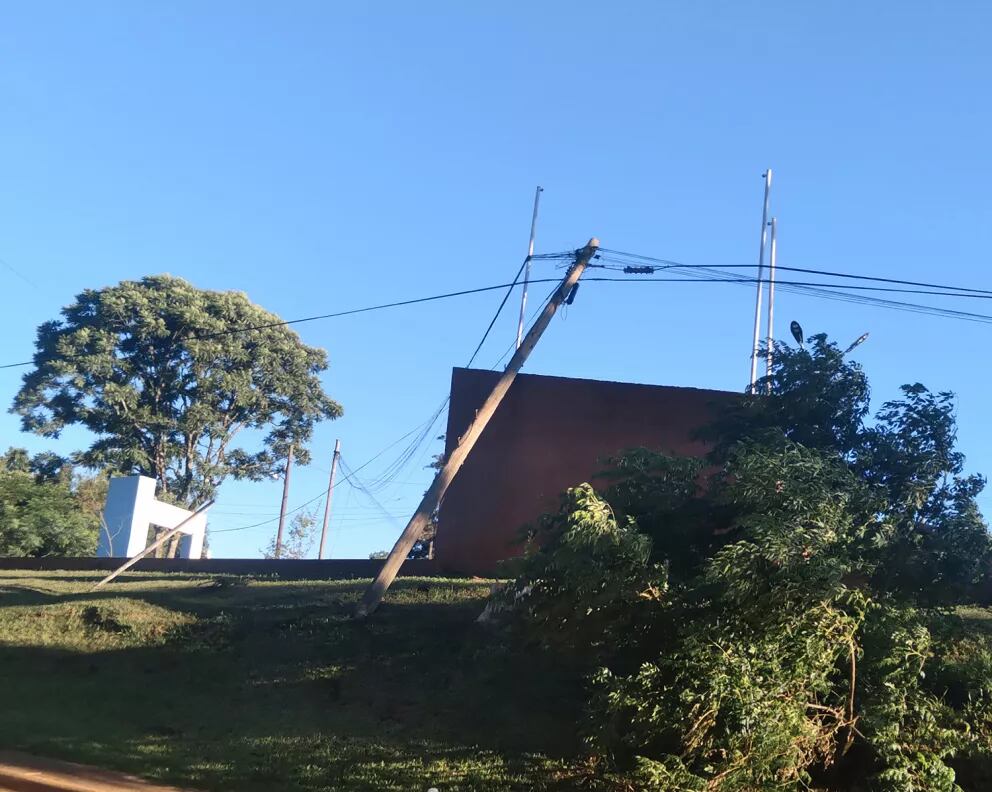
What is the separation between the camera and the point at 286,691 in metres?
12.7

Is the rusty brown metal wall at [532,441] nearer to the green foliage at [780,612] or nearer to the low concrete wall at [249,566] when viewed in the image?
the low concrete wall at [249,566]

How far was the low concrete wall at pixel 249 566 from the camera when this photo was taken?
19.2 m

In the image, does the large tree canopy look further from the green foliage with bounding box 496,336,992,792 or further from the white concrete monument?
the green foliage with bounding box 496,336,992,792

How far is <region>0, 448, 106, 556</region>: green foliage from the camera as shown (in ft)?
92.9

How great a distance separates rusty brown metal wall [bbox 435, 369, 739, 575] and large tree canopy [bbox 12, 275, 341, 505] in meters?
13.7

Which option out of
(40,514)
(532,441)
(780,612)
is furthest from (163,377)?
(780,612)

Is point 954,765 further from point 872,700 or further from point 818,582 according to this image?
point 818,582

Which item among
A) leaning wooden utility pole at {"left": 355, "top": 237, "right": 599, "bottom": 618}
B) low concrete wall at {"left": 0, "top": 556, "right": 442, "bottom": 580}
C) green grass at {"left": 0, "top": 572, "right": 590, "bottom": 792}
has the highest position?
leaning wooden utility pole at {"left": 355, "top": 237, "right": 599, "bottom": 618}

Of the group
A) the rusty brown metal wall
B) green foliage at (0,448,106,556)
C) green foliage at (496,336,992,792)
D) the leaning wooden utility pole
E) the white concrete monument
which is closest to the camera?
green foliage at (496,336,992,792)

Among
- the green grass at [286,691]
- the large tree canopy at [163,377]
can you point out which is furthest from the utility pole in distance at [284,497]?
the green grass at [286,691]

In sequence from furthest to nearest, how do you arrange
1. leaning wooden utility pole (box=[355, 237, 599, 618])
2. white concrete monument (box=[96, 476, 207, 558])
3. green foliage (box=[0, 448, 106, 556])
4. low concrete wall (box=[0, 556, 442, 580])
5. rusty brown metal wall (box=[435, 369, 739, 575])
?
green foliage (box=[0, 448, 106, 556]) < white concrete monument (box=[96, 476, 207, 558]) < low concrete wall (box=[0, 556, 442, 580]) < rusty brown metal wall (box=[435, 369, 739, 575]) < leaning wooden utility pole (box=[355, 237, 599, 618])

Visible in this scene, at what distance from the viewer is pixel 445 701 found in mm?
12039

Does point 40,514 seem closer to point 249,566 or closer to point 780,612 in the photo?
point 249,566

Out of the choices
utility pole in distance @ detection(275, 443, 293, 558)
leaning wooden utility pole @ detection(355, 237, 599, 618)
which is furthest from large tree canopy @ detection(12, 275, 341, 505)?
leaning wooden utility pole @ detection(355, 237, 599, 618)
